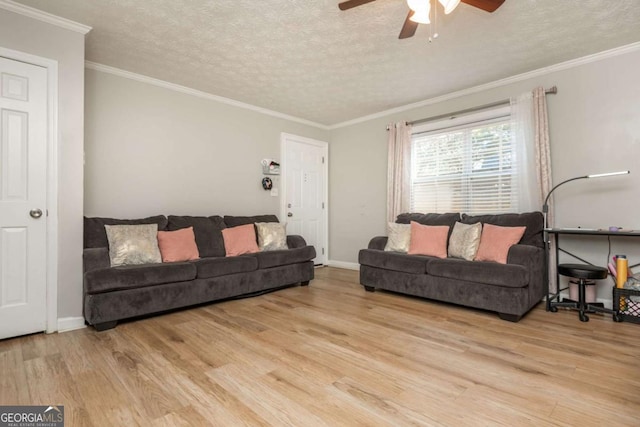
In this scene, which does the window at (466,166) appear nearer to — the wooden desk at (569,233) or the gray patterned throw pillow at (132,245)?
the wooden desk at (569,233)

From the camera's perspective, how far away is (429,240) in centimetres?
377

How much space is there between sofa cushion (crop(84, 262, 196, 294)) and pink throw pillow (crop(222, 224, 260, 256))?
0.73m

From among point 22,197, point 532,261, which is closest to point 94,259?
point 22,197

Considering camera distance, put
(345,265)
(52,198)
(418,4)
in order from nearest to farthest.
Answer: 1. (418,4)
2. (52,198)
3. (345,265)

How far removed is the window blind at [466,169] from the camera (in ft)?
12.6

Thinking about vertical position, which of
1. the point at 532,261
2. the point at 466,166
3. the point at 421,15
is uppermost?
the point at 421,15

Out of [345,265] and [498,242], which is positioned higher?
[498,242]

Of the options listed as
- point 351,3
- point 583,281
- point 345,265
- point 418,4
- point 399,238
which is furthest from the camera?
point 345,265

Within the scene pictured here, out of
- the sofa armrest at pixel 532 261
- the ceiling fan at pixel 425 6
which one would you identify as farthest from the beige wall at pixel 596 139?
the ceiling fan at pixel 425 6

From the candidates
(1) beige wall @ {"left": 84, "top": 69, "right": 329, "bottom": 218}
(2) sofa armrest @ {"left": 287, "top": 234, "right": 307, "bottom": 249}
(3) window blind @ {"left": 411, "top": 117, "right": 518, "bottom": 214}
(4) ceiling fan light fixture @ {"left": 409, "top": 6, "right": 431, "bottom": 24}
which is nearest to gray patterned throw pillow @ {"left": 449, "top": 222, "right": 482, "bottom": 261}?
(3) window blind @ {"left": 411, "top": 117, "right": 518, "bottom": 214}

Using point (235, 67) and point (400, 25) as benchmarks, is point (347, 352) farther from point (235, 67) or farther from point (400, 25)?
point (235, 67)

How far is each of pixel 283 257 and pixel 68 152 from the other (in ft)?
7.69

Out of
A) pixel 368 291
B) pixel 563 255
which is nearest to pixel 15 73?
pixel 368 291

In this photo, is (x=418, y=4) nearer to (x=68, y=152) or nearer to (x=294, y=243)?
(x=68, y=152)
